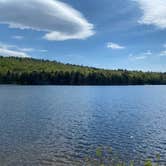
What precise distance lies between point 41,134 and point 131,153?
9726mm

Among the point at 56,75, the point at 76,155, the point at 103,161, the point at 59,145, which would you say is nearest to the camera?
the point at 103,161

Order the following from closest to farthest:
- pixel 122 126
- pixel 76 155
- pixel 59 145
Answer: pixel 76 155 < pixel 59 145 < pixel 122 126

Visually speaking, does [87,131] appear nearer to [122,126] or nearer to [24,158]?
[122,126]

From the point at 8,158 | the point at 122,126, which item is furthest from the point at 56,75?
the point at 8,158

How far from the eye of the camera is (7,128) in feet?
94.8

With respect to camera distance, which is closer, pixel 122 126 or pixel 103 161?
pixel 103 161

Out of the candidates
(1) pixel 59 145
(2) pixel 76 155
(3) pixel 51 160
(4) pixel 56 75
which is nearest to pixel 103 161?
(2) pixel 76 155

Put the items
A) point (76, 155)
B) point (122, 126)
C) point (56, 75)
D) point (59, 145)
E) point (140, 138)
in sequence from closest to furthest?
point (76, 155), point (59, 145), point (140, 138), point (122, 126), point (56, 75)

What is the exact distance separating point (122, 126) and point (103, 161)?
12489 mm

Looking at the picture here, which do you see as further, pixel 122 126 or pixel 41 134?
pixel 122 126

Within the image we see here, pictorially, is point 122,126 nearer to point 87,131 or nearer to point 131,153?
point 87,131

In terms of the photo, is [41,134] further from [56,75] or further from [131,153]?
[56,75]

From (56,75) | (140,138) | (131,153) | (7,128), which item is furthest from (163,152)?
(56,75)

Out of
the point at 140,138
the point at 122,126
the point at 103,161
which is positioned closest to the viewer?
the point at 103,161
